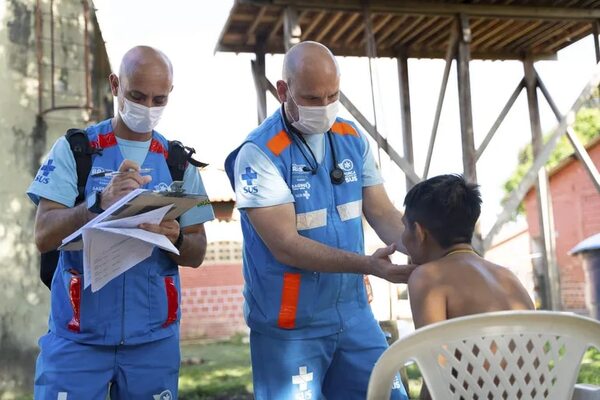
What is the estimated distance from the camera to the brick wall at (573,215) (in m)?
19.2

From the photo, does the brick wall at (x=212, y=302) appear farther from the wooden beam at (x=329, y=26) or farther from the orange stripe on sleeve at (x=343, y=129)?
the orange stripe on sleeve at (x=343, y=129)

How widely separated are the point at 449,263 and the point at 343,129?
0.87m

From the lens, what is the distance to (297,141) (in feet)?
9.48

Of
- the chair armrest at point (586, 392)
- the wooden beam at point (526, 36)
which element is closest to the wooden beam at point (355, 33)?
the wooden beam at point (526, 36)

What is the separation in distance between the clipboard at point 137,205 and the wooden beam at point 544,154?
5816 millimetres

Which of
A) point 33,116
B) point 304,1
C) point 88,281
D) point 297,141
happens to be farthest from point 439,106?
point 88,281

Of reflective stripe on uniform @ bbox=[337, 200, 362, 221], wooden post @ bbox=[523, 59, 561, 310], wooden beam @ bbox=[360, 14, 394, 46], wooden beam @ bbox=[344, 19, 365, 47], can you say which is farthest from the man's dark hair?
wooden post @ bbox=[523, 59, 561, 310]

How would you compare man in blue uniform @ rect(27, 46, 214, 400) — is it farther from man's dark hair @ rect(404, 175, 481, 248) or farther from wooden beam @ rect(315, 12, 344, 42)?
wooden beam @ rect(315, 12, 344, 42)

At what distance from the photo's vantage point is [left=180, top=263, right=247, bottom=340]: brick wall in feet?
47.2

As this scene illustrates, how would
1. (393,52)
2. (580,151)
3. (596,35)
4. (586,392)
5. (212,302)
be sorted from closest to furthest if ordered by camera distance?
1. (586,392)
2. (596,35)
3. (580,151)
4. (393,52)
5. (212,302)

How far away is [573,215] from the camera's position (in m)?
20.5

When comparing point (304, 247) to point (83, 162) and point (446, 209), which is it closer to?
point (446, 209)

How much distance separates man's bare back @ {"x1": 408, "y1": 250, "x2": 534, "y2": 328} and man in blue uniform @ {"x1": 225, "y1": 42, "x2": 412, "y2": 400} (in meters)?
0.27

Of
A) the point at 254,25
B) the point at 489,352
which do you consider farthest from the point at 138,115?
the point at 254,25
